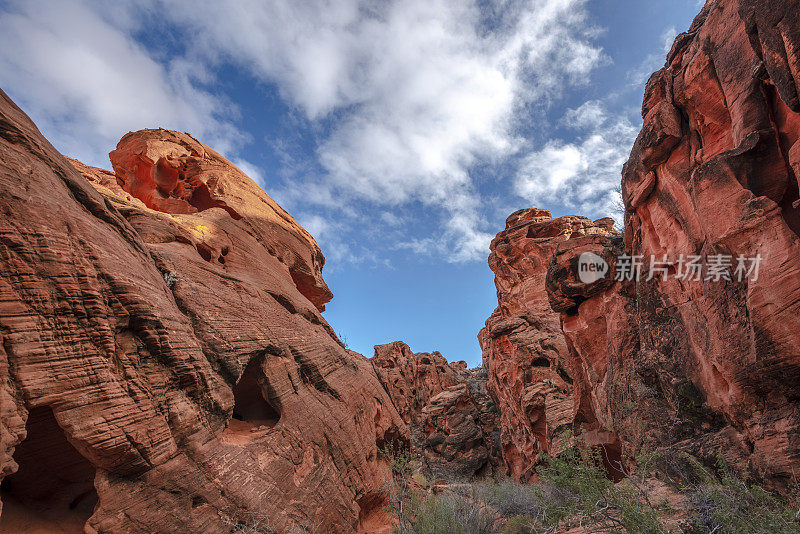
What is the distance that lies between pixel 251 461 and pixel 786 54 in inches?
437

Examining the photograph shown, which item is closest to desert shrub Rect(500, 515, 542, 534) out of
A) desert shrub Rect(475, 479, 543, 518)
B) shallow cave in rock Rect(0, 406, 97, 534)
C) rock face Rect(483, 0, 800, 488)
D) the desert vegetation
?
the desert vegetation

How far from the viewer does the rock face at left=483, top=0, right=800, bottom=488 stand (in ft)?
19.5

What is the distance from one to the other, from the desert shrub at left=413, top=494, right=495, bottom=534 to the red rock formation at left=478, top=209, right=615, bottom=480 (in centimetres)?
1048

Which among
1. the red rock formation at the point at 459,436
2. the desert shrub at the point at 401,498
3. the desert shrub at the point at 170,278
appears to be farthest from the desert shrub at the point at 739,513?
the red rock formation at the point at 459,436

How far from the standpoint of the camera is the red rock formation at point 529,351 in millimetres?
17719

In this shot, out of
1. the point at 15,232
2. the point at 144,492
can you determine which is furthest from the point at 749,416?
the point at 15,232

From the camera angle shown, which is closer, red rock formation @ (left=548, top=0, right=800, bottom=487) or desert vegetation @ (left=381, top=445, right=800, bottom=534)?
desert vegetation @ (left=381, top=445, right=800, bottom=534)

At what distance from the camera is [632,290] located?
10.9 meters

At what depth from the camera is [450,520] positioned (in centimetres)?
570

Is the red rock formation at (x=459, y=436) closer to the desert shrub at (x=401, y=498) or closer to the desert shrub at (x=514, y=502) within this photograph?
the desert shrub at (x=514, y=502)

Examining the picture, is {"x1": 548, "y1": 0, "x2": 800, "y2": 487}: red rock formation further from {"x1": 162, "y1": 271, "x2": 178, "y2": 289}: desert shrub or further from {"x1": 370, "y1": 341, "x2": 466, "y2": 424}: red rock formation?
{"x1": 370, "y1": 341, "x2": 466, "y2": 424}: red rock formation

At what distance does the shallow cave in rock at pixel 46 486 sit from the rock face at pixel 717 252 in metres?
11.0

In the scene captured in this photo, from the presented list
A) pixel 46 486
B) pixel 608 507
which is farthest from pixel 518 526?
pixel 46 486

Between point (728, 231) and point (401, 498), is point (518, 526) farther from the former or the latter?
point (728, 231)
